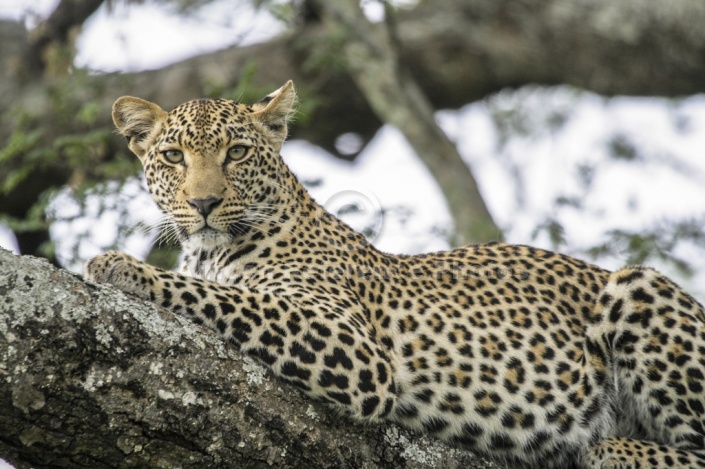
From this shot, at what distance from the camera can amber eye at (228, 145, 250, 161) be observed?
25.4ft

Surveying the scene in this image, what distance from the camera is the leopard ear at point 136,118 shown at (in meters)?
8.04

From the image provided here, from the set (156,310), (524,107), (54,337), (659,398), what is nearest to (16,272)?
(54,337)

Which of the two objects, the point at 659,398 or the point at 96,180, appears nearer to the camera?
the point at 659,398

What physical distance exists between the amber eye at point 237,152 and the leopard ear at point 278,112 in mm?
462

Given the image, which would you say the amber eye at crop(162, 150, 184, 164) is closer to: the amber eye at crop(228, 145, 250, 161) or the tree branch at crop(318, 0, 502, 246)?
the amber eye at crop(228, 145, 250, 161)

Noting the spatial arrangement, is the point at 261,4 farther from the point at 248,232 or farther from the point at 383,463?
the point at 383,463

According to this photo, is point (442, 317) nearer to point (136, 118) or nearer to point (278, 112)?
point (278, 112)

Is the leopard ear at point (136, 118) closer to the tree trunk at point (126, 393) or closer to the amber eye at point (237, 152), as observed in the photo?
the amber eye at point (237, 152)

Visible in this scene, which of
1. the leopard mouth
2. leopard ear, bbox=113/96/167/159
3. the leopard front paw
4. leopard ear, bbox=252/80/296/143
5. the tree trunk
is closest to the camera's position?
the tree trunk

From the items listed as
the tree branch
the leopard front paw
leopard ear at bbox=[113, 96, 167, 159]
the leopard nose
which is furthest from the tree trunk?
the tree branch

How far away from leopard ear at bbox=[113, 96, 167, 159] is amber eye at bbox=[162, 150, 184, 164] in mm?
415

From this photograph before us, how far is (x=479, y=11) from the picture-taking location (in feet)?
50.1

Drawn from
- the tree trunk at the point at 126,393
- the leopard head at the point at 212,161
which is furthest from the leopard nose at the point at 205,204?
the tree trunk at the point at 126,393

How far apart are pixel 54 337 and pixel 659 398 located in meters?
4.47
